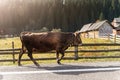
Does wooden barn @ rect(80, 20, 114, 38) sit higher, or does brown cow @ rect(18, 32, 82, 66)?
brown cow @ rect(18, 32, 82, 66)

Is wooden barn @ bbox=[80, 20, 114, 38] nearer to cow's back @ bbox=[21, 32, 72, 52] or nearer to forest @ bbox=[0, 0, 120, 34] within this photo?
forest @ bbox=[0, 0, 120, 34]

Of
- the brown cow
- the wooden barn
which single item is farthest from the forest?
the brown cow

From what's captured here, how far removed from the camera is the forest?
116m

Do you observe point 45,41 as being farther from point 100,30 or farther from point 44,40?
point 100,30

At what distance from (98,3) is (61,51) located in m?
137

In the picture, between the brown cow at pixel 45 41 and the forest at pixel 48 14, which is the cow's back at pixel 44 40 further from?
the forest at pixel 48 14

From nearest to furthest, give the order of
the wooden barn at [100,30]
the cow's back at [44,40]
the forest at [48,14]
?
the cow's back at [44,40], the wooden barn at [100,30], the forest at [48,14]

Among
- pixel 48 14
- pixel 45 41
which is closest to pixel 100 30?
pixel 48 14

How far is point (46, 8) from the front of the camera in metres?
134

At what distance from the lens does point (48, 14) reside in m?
128

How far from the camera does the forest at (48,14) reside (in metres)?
116

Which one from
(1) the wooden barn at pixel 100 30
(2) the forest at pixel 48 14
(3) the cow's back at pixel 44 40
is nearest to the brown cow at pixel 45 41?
(3) the cow's back at pixel 44 40

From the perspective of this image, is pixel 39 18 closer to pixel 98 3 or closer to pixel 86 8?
pixel 86 8

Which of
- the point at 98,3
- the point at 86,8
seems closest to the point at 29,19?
the point at 86,8
